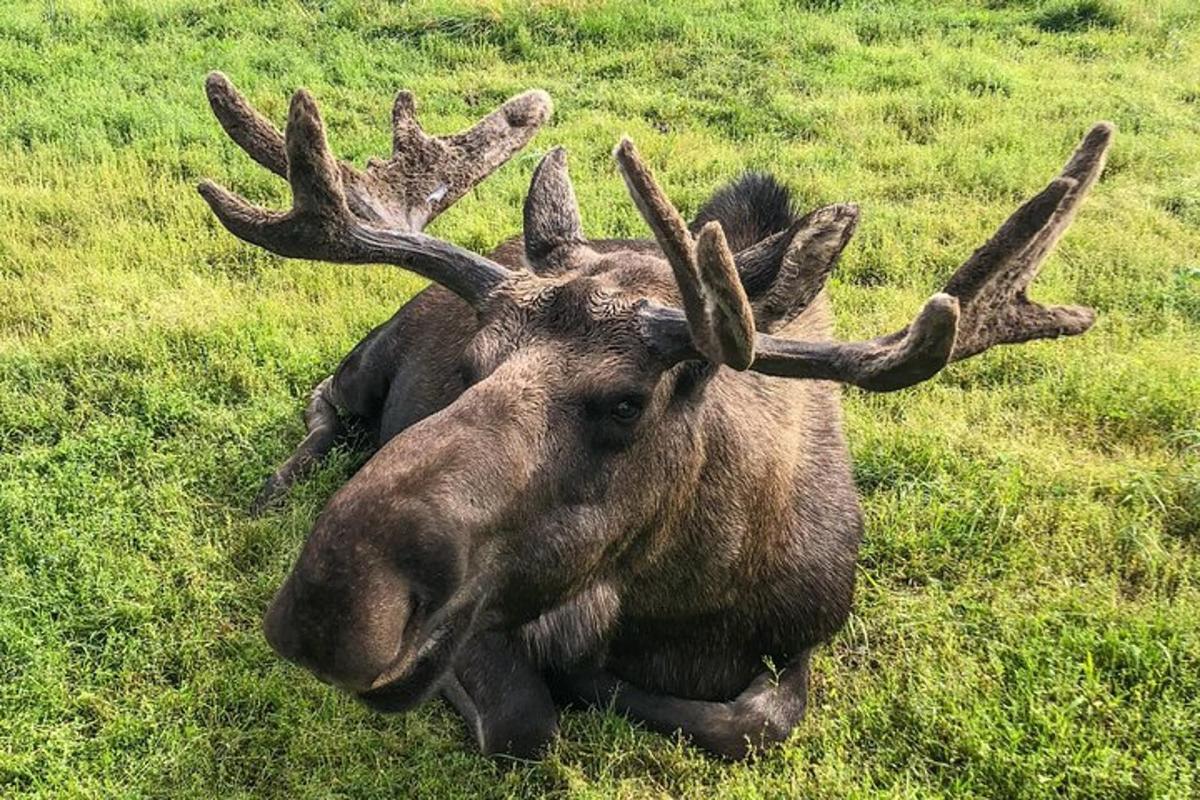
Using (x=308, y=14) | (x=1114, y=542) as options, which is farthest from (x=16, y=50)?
(x=1114, y=542)

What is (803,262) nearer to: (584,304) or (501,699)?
(584,304)

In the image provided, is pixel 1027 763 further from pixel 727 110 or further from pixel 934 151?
pixel 727 110

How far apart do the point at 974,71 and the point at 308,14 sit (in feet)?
20.2

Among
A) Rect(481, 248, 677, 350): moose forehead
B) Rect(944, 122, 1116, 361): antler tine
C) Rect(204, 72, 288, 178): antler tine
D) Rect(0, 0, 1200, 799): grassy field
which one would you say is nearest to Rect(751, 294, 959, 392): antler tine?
Rect(944, 122, 1116, 361): antler tine

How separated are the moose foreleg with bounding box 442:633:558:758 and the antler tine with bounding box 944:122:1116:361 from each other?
177cm

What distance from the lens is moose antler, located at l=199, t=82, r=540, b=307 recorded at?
3.26 m

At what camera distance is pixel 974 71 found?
970cm

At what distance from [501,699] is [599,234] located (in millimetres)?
3829

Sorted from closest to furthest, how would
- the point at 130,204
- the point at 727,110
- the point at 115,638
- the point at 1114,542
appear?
the point at 115,638 → the point at 1114,542 → the point at 130,204 → the point at 727,110

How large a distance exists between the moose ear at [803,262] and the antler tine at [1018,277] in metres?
0.32

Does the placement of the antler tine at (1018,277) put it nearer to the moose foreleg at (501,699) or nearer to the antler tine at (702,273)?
the antler tine at (702,273)

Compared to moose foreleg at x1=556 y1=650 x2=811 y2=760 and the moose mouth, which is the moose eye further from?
moose foreleg at x1=556 y1=650 x2=811 y2=760

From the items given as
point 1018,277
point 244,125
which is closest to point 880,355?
point 1018,277

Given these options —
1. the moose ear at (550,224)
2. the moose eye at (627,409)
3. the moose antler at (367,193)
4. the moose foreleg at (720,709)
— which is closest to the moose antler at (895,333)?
the moose eye at (627,409)
